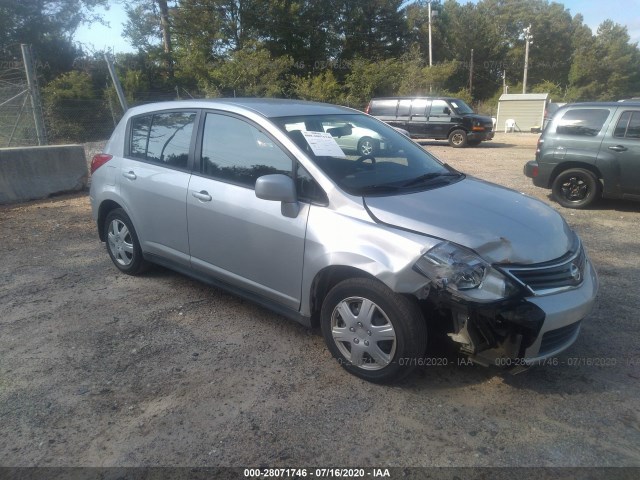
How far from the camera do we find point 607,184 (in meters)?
7.81

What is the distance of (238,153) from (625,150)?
6.36m

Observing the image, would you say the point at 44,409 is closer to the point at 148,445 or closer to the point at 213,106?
the point at 148,445

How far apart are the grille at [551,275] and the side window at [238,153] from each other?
1629mm

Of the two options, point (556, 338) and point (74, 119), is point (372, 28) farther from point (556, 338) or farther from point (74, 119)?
point (556, 338)

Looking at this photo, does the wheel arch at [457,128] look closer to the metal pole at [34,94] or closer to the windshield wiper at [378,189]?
the metal pole at [34,94]

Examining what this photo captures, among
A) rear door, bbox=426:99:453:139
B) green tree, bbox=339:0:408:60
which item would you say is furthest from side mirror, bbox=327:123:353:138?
green tree, bbox=339:0:408:60

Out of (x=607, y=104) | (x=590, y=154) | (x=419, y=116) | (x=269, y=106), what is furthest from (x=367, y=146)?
(x=419, y=116)

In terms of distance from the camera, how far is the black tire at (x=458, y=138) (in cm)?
1864

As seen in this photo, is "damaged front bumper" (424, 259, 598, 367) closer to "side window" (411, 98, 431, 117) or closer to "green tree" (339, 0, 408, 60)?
"side window" (411, 98, 431, 117)

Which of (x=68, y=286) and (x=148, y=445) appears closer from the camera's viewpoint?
(x=148, y=445)

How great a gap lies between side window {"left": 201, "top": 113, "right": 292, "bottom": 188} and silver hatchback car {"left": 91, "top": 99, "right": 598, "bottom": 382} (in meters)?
0.01

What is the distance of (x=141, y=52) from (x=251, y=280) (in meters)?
22.8

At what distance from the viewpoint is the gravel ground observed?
260 centimetres

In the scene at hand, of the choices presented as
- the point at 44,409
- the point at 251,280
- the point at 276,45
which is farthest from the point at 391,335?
the point at 276,45
